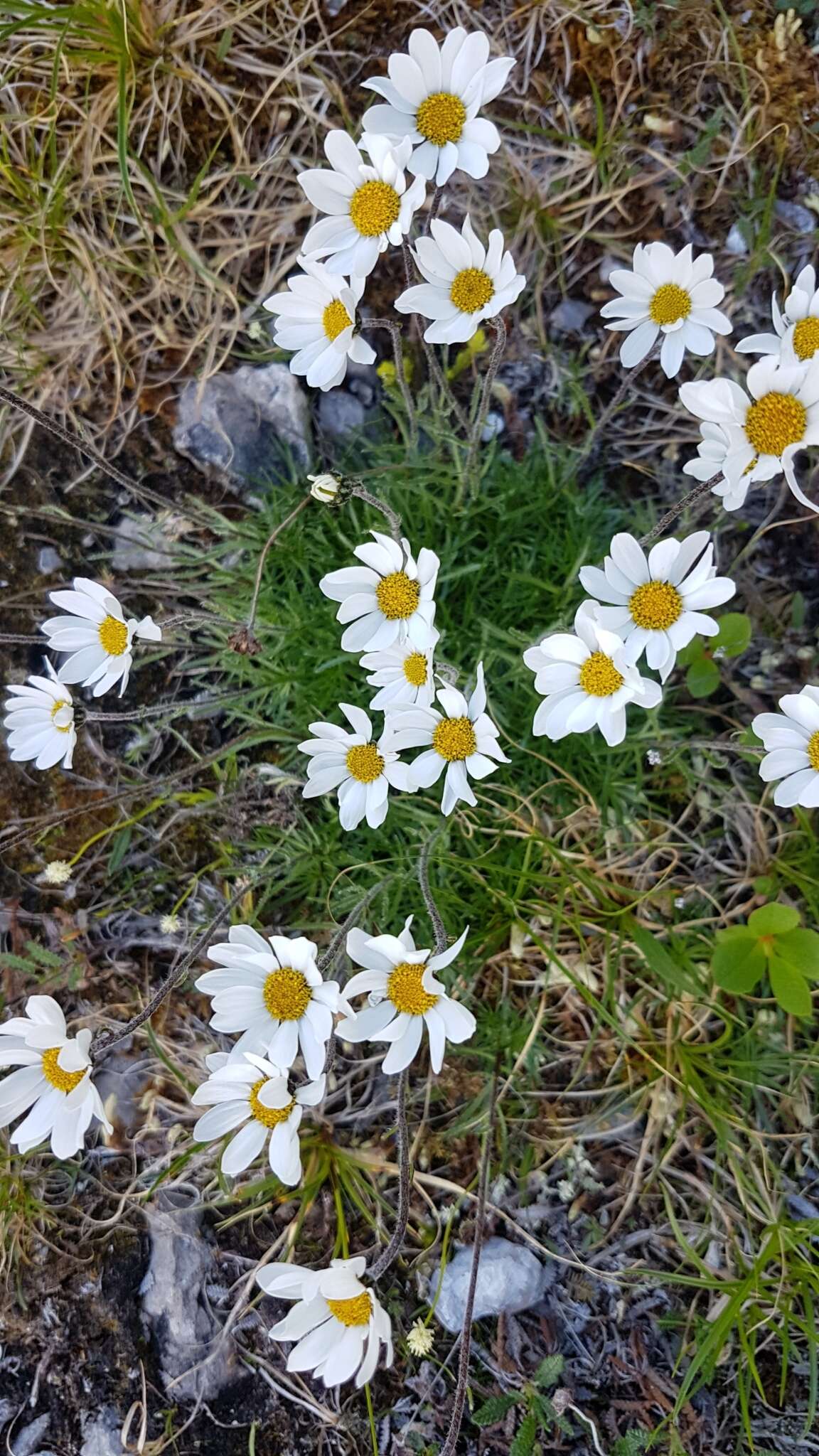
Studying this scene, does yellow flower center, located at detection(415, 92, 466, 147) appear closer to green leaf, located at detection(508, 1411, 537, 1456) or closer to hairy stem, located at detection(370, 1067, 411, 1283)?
hairy stem, located at detection(370, 1067, 411, 1283)

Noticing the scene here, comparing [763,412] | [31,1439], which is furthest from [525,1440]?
[763,412]

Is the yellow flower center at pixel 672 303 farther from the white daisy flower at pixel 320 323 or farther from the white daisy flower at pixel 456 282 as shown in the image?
the white daisy flower at pixel 320 323

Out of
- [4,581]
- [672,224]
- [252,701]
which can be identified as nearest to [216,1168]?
[252,701]

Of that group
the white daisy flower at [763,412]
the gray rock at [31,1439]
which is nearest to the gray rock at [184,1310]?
the gray rock at [31,1439]

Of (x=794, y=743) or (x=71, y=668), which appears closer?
(x=794, y=743)

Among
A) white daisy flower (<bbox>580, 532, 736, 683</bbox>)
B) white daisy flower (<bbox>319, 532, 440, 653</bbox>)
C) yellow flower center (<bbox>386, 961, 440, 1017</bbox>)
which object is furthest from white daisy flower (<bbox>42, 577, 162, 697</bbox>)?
white daisy flower (<bbox>580, 532, 736, 683</bbox>)

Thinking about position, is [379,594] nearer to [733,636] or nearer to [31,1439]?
[733,636]

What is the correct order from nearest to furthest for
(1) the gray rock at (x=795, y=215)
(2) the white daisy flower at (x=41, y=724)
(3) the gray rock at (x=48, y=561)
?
1. (2) the white daisy flower at (x=41, y=724)
2. (1) the gray rock at (x=795, y=215)
3. (3) the gray rock at (x=48, y=561)
